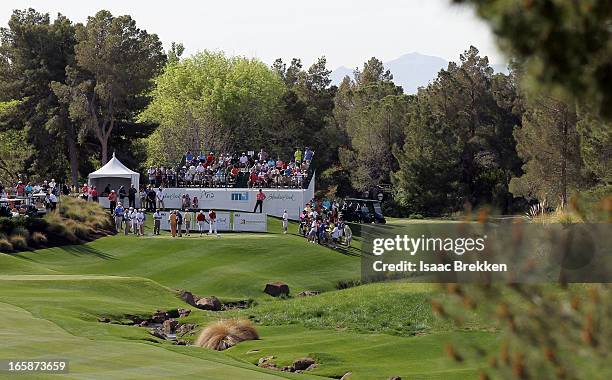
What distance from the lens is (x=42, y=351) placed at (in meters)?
21.3

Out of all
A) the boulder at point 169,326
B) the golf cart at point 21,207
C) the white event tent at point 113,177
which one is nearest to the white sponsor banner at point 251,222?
the white event tent at point 113,177

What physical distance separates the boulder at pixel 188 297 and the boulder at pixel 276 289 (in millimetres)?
3496

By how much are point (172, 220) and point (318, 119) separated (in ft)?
172

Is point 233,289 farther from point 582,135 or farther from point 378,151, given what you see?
point 378,151

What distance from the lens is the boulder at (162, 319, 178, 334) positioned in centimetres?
3284

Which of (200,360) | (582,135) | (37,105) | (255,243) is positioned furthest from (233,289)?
(37,105)

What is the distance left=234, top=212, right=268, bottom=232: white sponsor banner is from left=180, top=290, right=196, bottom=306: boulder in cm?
1619

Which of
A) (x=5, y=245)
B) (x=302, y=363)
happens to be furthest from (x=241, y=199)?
(x=302, y=363)

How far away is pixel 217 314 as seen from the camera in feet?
119

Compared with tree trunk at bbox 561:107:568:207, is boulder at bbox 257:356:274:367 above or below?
below

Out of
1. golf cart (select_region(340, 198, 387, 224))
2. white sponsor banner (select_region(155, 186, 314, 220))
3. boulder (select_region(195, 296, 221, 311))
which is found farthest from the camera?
golf cart (select_region(340, 198, 387, 224))

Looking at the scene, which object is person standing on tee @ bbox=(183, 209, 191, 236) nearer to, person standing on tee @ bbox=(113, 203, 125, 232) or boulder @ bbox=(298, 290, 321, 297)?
person standing on tee @ bbox=(113, 203, 125, 232)

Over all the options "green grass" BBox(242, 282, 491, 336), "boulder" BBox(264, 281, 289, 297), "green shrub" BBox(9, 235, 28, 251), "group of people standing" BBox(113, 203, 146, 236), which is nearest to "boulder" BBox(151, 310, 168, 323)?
"green grass" BBox(242, 282, 491, 336)

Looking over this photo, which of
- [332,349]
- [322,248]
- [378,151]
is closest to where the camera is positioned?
[332,349]
